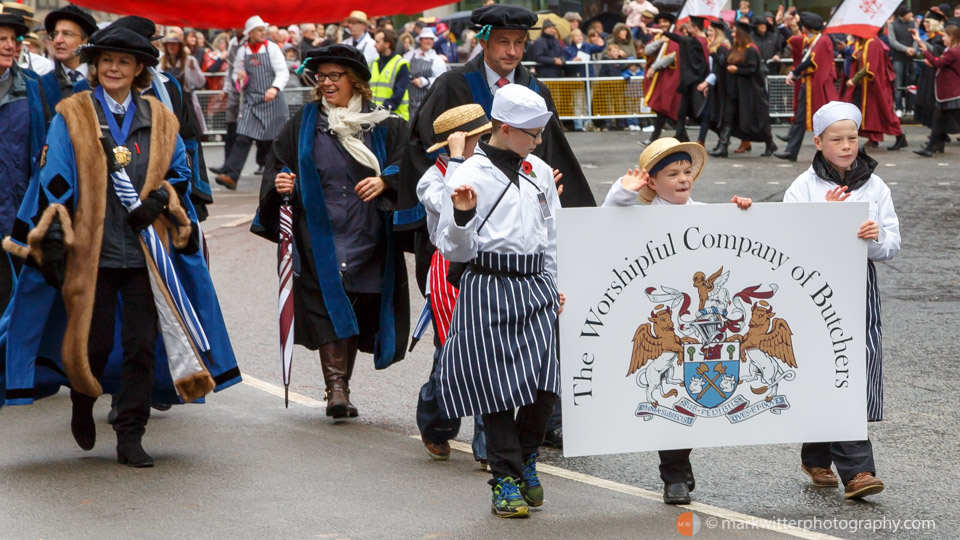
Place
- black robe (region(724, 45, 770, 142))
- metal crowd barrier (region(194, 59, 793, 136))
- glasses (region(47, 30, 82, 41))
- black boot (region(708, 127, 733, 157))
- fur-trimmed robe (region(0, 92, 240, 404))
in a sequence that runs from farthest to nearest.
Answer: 1. metal crowd barrier (region(194, 59, 793, 136))
2. black boot (region(708, 127, 733, 157))
3. black robe (region(724, 45, 770, 142))
4. glasses (region(47, 30, 82, 41))
5. fur-trimmed robe (region(0, 92, 240, 404))

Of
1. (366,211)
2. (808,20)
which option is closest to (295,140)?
(366,211)

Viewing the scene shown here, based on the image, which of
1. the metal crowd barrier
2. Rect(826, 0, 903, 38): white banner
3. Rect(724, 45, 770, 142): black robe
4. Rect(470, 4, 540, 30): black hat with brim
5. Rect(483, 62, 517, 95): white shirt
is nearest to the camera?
Rect(470, 4, 540, 30): black hat with brim

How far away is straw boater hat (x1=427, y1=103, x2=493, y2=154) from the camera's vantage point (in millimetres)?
6180

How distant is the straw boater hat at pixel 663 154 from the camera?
18.2ft

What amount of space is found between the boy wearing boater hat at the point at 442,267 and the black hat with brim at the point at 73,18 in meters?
2.33

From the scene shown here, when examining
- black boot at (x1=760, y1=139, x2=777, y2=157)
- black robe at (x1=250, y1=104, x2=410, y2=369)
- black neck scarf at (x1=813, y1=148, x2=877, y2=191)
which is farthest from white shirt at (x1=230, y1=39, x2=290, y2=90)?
black neck scarf at (x1=813, y1=148, x2=877, y2=191)

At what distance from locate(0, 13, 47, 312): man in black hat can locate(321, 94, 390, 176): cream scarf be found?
1.59 meters

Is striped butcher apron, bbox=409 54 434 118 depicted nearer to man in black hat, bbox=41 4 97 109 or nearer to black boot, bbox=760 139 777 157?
black boot, bbox=760 139 777 157

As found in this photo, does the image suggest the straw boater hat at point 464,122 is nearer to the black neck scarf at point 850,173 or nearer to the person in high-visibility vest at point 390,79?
the black neck scarf at point 850,173

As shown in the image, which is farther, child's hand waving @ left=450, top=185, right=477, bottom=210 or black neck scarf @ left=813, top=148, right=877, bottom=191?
black neck scarf @ left=813, top=148, right=877, bottom=191

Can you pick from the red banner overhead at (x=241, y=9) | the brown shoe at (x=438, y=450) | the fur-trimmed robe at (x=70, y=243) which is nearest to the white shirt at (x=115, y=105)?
the fur-trimmed robe at (x=70, y=243)

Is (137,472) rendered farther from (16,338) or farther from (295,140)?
(295,140)

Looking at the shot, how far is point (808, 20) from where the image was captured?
19.3m

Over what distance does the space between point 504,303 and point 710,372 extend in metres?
0.86
